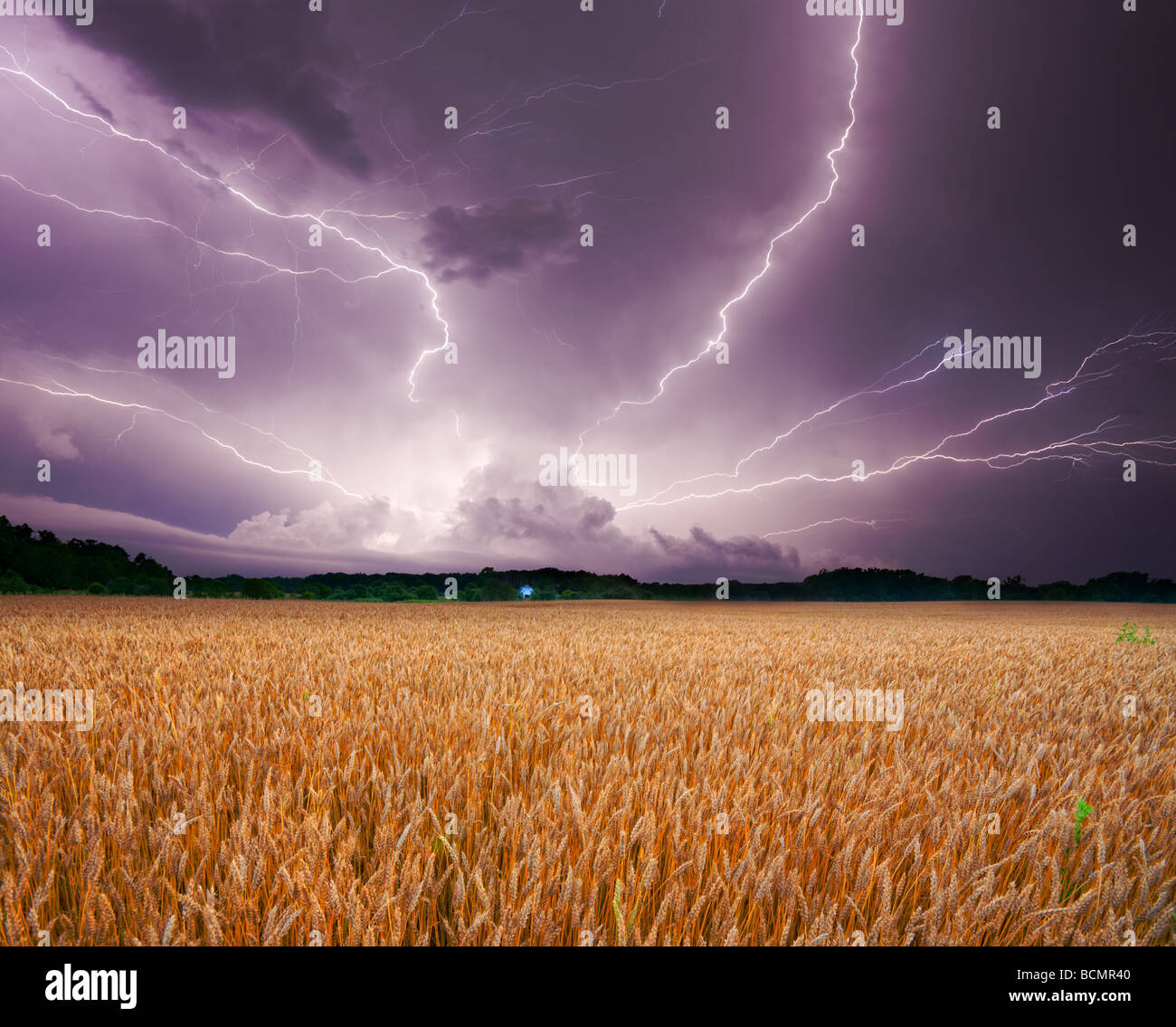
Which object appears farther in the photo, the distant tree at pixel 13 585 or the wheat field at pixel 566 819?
the distant tree at pixel 13 585

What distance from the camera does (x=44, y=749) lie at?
255cm

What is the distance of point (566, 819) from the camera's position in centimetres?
174

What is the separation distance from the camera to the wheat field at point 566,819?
4.39 feet

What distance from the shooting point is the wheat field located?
1339 millimetres

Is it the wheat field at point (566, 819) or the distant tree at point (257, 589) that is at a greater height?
the wheat field at point (566, 819)

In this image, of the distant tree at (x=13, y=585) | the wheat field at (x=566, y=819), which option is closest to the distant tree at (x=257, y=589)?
the distant tree at (x=13, y=585)

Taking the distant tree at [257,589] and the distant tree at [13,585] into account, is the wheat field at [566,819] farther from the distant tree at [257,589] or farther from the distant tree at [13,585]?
the distant tree at [13,585]

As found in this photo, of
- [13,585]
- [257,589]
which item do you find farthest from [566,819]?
[13,585]

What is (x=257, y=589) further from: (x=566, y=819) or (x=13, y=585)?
(x=566, y=819)

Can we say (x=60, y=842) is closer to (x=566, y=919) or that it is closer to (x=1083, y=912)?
(x=566, y=919)

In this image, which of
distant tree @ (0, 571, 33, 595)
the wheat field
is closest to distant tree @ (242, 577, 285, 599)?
distant tree @ (0, 571, 33, 595)

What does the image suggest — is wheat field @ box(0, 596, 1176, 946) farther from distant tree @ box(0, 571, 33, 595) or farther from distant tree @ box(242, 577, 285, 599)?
distant tree @ box(0, 571, 33, 595)

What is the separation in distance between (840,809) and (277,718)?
325 centimetres
